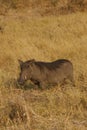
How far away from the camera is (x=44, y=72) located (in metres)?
7.65

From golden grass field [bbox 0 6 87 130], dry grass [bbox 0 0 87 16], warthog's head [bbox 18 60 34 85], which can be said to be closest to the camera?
golden grass field [bbox 0 6 87 130]

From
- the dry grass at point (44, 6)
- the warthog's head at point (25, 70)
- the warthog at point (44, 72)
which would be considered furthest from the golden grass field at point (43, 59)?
the dry grass at point (44, 6)

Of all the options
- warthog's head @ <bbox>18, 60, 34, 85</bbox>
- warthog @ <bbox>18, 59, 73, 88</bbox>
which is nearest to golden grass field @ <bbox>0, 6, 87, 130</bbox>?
warthog @ <bbox>18, 59, 73, 88</bbox>

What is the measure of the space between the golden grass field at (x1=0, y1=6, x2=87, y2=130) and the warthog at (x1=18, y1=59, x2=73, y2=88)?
0.58 feet

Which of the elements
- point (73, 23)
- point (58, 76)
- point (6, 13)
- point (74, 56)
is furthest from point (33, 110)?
point (6, 13)

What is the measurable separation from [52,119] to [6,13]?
12.8m

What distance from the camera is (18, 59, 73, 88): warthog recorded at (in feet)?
24.3

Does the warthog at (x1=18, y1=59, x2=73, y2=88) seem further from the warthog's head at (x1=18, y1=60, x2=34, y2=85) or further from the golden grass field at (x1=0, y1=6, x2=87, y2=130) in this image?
the golden grass field at (x1=0, y1=6, x2=87, y2=130)

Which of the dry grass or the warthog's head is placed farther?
the dry grass

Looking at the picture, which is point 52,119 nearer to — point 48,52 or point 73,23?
point 48,52

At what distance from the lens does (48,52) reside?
1115 cm

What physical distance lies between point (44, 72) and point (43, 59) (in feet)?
9.57

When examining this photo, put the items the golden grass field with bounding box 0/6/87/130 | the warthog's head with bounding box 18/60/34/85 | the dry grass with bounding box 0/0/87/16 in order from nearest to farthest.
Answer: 1. the golden grass field with bounding box 0/6/87/130
2. the warthog's head with bounding box 18/60/34/85
3. the dry grass with bounding box 0/0/87/16

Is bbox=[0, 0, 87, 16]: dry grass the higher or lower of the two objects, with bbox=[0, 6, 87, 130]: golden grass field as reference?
lower
